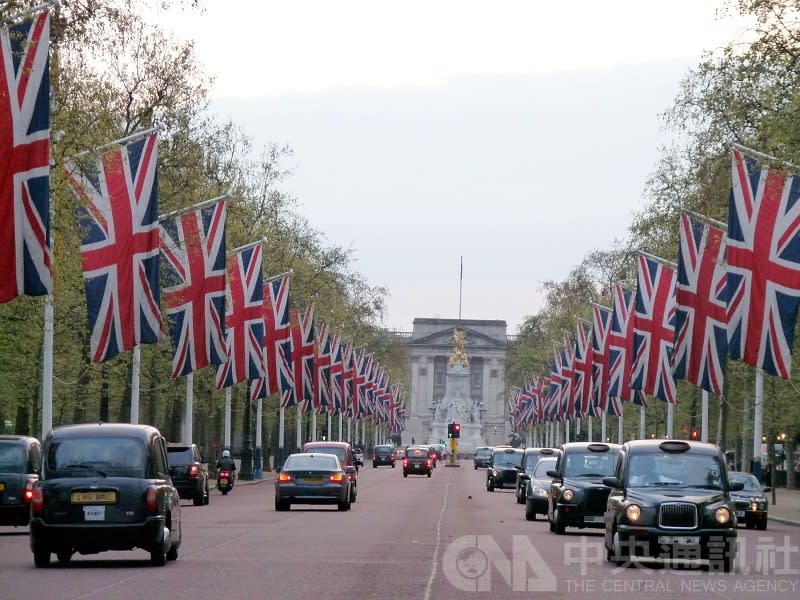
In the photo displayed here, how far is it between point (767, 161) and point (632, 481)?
14603mm

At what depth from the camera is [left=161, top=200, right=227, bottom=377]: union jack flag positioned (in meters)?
45.7

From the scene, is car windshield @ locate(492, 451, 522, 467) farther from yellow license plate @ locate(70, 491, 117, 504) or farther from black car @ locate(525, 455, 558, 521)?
yellow license plate @ locate(70, 491, 117, 504)

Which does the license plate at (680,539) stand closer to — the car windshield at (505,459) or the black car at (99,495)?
the black car at (99,495)

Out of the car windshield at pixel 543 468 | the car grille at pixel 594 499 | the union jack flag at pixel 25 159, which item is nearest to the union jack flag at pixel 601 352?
the car windshield at pixel 543 468

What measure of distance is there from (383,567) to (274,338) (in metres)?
42.2

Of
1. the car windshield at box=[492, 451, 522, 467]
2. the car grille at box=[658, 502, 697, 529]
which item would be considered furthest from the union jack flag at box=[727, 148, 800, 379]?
the car windshield at box=[492, 451, 522, 467]

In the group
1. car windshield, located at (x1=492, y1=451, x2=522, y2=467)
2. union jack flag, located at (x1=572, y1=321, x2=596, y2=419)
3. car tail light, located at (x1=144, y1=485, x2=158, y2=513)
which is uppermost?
union jack flag, located at (x1=572, y1=321, x2=596, y2=419)

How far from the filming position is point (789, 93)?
36.2 meters

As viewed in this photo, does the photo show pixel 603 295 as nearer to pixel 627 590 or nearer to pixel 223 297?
pixel 223 297

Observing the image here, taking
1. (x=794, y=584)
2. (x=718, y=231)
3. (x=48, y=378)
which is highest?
(x=718, y=231)

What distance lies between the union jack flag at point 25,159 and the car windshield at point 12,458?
4.36 m

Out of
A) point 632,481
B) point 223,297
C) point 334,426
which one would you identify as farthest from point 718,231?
point 334,426

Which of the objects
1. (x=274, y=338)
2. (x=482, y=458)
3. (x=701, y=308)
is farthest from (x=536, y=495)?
(x=482, y=458)

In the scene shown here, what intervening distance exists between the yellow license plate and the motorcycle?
121ft
